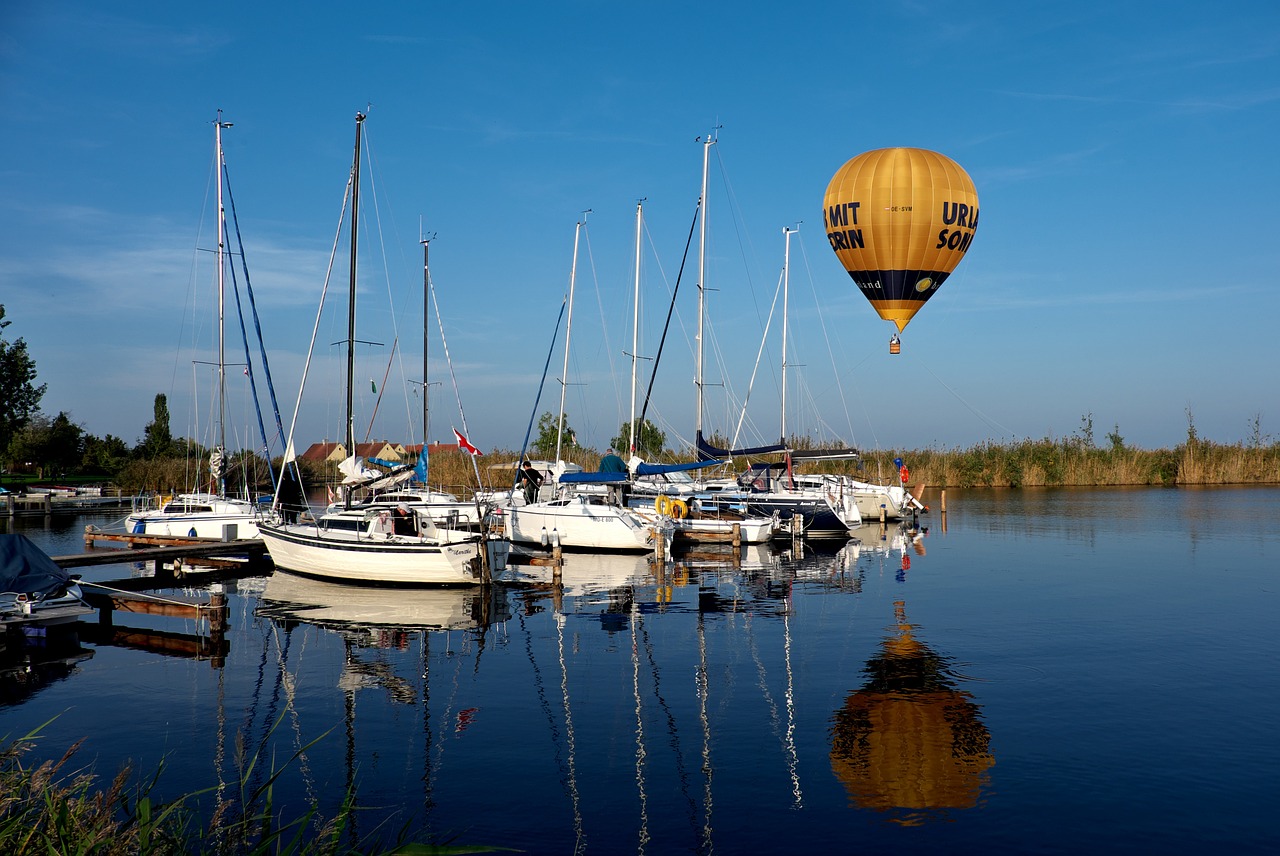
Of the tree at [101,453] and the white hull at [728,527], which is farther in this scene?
the tree at [101,453]

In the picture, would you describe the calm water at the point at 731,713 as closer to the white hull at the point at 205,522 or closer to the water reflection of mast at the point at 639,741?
the water reflection of mast at the point at 639,741

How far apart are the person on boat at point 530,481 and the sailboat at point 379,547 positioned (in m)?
11.5

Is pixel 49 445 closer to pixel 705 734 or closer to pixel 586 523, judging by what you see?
pixel 586 523

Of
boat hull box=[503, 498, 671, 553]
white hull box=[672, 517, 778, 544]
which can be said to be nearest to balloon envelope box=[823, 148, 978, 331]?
white hull box=[672, 517, 778, 544]

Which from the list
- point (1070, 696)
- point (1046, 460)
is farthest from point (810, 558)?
point (1046, 460)

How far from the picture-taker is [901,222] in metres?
30.3

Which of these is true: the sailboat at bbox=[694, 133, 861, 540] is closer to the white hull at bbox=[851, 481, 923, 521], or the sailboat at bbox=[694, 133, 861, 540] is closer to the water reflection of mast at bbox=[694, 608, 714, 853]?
the white hull at bbox=[851, 481, 923, 521]

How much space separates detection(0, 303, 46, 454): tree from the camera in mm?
67812

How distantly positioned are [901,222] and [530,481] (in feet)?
63.4

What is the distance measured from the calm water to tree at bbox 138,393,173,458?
57.4 meters

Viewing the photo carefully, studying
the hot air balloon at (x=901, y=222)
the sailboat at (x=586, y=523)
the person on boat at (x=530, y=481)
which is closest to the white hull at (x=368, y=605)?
the sailboat at (x=586, y=523)

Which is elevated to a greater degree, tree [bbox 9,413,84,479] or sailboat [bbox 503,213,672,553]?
tree [bbox 9,413,84,479]

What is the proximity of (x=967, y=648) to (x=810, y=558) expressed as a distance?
56.5ft

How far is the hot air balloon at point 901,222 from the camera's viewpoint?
3016 centimetres
